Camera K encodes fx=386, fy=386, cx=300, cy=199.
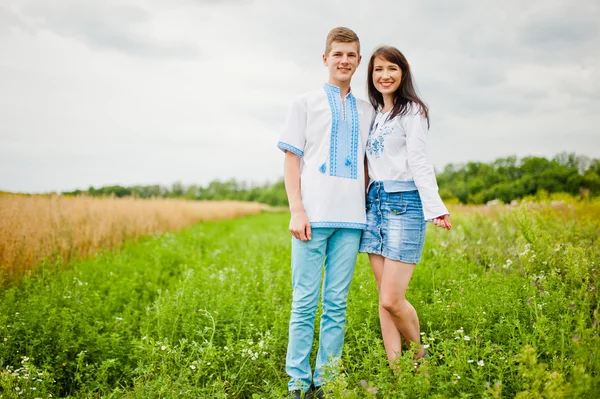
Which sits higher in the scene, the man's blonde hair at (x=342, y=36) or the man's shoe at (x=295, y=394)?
the man's blonde hair at (x=342, y=36)

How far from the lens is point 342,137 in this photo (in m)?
2.94

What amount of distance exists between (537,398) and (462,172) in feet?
172

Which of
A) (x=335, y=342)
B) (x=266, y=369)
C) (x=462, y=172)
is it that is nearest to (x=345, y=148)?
(x=335, y=342)

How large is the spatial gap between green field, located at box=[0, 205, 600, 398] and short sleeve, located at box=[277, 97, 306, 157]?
58.7 inches

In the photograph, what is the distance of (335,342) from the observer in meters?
2.89

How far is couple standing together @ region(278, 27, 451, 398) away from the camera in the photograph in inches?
110

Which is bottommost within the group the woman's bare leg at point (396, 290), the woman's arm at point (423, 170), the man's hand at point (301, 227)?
the woman's bare leg at point (396, 290)

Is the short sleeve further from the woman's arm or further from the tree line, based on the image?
the tree line

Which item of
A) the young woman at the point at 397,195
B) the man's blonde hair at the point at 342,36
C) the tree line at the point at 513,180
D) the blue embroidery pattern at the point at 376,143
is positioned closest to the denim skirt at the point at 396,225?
the young woman at the point at 397,195

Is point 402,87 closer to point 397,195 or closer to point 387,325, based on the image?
point 397,195

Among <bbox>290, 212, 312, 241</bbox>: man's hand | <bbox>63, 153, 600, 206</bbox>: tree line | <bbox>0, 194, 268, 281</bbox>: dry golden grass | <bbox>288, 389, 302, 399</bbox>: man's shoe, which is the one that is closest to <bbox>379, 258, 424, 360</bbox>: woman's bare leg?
<bbox>290, 212, 312, 241</bbox>: man's hand

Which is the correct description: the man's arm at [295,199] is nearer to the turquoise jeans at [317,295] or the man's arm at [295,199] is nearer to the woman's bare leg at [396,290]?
the turquoise jeans at [317,295]

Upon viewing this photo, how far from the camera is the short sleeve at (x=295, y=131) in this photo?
2.87 m

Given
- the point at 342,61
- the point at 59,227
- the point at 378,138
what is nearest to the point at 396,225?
the point at 378,138
